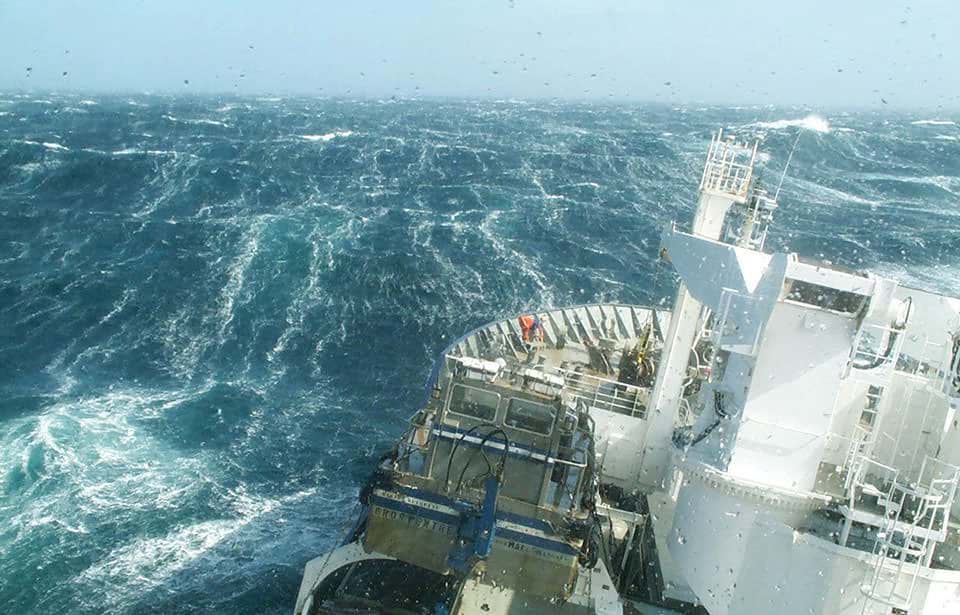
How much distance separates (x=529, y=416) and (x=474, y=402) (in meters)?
1.24

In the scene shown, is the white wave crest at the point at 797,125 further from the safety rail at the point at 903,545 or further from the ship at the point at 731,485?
the safety rail at the point at 903,545

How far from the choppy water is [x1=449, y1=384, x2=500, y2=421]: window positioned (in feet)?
31.2

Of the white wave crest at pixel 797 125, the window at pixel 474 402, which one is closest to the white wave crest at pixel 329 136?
the white wave crest at pixel 797 125

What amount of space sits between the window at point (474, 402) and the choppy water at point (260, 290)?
952 cm

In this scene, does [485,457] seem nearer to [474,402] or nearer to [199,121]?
[474,402]

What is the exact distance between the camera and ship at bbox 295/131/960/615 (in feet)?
37.2

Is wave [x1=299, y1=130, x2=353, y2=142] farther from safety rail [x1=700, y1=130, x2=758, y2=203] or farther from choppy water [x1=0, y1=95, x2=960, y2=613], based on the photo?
safety rail [x1=700, y1=130, x2=758, y2=203]

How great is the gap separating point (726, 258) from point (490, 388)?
230 inches

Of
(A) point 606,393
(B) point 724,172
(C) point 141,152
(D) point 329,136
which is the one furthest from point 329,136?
(B) point 724,172

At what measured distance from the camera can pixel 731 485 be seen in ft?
40.0

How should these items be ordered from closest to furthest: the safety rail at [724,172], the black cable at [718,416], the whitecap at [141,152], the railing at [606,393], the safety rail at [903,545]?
the safety rail at [903,545] < the black cable at [718,416] < the safety rail at [724,172] < the railing at [606,393] < the whitecap at [141,152]

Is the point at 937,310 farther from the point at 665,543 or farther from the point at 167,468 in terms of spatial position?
the point at 167,468

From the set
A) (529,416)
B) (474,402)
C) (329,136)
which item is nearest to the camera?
(529,416)

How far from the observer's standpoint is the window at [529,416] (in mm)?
15688
